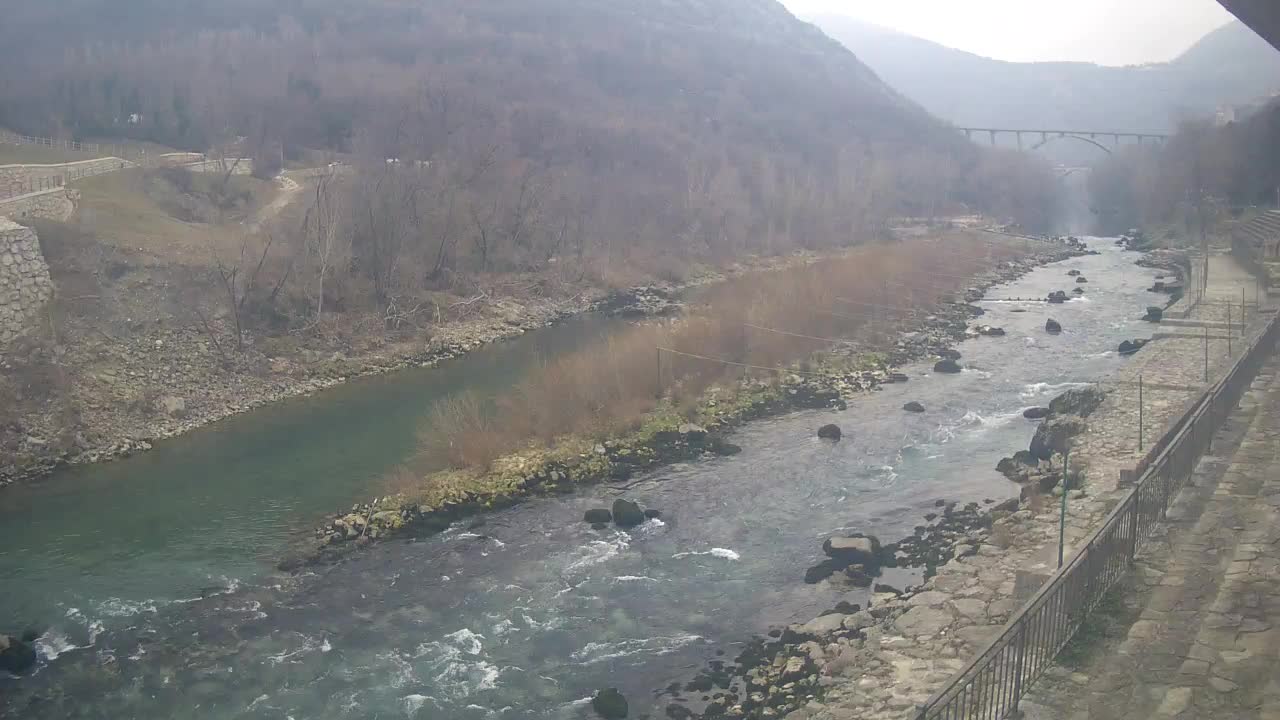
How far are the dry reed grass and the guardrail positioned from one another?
35.8 feet

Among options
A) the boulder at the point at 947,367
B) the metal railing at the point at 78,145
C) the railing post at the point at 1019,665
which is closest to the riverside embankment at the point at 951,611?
the railing post at the point at 1019,665

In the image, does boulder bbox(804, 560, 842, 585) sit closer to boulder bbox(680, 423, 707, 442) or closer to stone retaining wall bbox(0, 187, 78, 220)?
boulder bbox(680, 423, 707, 442)

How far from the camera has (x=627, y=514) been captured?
14.5 metres

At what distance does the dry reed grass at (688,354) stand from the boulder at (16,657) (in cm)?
723

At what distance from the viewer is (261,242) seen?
30.5m

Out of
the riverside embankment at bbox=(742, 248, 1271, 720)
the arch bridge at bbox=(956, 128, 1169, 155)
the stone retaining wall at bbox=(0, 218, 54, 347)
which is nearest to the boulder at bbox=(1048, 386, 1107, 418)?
the riverside embankment at bbox=(742, 248, 1271, 720)

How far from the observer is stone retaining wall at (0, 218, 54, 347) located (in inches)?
878

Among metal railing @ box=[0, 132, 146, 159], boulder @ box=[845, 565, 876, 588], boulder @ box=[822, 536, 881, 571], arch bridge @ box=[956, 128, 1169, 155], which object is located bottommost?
boulder @ box=[845, 565, 876, 588]

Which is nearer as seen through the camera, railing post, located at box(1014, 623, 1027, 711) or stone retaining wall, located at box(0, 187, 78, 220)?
railing post, located at box(1014, 623, 1027, 711)

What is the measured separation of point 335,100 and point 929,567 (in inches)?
1999

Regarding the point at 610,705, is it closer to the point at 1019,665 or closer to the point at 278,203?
the point at 1019,665

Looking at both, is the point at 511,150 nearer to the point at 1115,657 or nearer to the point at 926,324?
the point at 926,324

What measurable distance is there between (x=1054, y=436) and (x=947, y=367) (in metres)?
7.71

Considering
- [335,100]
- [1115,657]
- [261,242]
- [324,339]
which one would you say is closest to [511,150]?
[335,100]
